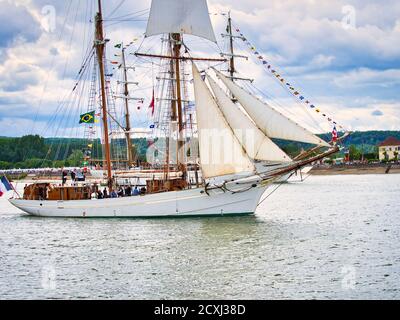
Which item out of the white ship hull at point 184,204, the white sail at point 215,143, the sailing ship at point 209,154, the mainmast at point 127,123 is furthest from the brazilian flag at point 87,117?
the mainmast at point 127,123

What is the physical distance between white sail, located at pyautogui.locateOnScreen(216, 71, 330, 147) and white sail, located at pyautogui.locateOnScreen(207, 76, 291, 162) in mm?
722

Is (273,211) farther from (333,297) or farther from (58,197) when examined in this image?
(333,297)

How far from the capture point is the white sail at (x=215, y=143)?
4162 cm

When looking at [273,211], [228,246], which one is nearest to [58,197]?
[273,211]

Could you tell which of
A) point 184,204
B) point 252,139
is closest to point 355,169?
point 184,204

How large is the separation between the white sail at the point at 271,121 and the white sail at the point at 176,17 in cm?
738

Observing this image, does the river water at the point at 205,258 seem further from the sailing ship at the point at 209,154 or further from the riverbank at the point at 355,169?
the riverbank at the point at 355,169

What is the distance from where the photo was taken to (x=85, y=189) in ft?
158

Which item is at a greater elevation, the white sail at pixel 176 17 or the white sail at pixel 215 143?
the white sail at pixel 176 17

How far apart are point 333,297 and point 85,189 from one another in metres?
29.1

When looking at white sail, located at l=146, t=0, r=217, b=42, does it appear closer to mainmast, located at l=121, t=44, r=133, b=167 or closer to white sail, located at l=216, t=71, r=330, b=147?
white sail, located at l=216, t=71, r=330, b=147

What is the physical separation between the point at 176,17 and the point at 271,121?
1264cm

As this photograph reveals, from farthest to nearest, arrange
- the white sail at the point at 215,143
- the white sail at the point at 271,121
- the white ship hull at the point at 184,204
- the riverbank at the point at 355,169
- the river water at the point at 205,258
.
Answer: the riverbank at the point at 355,169 → the white ship hull at the point at 184,204 → the white sail at the point at 215,143 → the white sail at the point at 271,121 → the river water at the point at 205,258

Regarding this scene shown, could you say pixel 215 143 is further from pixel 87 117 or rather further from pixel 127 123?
pixel 127 123
